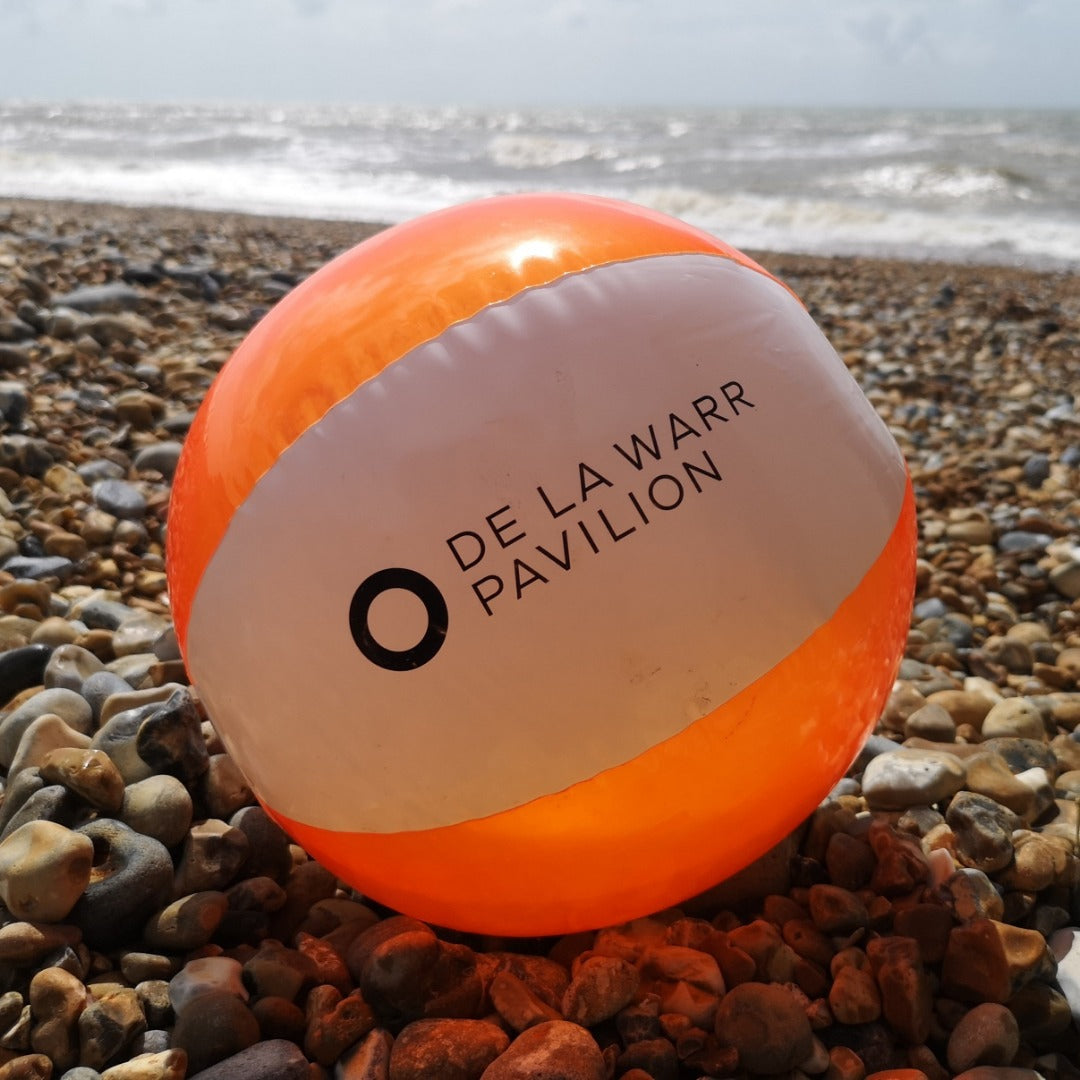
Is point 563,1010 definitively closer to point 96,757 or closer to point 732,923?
Answer: point 732,923

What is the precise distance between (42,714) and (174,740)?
0.38 meters

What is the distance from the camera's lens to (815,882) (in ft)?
7.75

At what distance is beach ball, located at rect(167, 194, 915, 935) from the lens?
1.68 metres

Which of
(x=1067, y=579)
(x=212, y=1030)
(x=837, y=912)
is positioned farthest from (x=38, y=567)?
(x=1067, y=579)

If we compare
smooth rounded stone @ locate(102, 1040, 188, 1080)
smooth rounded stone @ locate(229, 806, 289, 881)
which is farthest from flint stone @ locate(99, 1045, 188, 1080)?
smooth rounded stone @ locate(229, 806, 289, 881)

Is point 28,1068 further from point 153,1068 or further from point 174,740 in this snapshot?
point 174,740

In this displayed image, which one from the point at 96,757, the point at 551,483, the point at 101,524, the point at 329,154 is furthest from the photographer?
the point at 329,154

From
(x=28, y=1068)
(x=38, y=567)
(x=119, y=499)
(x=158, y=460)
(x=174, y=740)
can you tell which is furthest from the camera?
(x=158, y=460)

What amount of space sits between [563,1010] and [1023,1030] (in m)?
0.92

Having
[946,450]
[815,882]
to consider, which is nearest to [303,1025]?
[815,882]

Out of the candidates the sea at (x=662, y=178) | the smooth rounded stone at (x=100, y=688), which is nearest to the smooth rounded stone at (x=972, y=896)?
the smooth rounded stone at (x=100, y=688)

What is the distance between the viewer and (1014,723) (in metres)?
2.98

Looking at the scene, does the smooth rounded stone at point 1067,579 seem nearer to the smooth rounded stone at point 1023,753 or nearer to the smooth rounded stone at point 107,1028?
the smooth rounded stone at point 1023,753

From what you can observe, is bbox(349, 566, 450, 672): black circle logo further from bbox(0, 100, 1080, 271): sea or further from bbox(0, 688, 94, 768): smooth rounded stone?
bbox(0, 100, 1080, 271): sea
